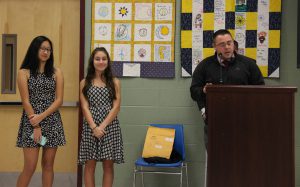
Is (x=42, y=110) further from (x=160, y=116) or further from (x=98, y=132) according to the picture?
(x=160, y=116)

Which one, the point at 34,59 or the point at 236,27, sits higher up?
the point at 236,27

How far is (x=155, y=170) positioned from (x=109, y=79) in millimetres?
1093

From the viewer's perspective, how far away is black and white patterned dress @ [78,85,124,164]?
116 inches

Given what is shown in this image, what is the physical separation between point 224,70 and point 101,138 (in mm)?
1079

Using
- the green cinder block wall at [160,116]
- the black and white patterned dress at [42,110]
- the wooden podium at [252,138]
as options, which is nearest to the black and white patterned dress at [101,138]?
the black and white patterned dress at [42,110]

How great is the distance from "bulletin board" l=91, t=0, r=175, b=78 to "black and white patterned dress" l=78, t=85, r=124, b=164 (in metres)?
0.67

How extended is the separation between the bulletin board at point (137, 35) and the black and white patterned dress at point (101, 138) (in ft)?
2.21

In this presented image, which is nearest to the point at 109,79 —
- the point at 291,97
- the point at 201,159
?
the point at 201,159

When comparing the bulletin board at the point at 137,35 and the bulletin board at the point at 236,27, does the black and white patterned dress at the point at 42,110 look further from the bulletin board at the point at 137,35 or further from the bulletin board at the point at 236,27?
the bulletin board at the point at 236,27

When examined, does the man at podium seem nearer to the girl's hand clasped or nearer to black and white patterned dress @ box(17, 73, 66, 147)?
the girl's hand clasped

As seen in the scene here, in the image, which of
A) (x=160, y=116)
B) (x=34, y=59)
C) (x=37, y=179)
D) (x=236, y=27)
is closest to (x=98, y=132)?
(x=34, y=59)

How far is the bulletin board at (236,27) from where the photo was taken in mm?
3566

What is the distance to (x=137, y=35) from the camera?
364cm

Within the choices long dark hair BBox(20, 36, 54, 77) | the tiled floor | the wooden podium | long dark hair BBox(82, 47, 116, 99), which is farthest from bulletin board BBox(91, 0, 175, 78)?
the wooden podium
